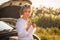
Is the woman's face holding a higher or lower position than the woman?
higher

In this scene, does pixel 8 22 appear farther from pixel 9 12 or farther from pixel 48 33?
pixel 48 33

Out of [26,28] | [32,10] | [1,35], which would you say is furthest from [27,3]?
[1,35]

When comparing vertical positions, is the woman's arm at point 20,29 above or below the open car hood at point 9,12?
below

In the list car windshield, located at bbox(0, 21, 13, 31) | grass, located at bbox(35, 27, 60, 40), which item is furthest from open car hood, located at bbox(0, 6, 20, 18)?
grass, located at bbox(35, 27, 60, 40)

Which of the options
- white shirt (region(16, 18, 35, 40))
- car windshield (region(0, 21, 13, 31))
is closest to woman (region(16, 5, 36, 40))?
white shirt (region(16, 18, 35, 40))

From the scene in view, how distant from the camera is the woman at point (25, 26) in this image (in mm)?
2744

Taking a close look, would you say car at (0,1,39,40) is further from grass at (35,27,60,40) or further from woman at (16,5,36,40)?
grass at (35,27,60,40)

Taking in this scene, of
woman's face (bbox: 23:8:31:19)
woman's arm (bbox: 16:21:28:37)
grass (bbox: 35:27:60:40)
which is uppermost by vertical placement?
woman's face (bbox: 23:8:31:19)

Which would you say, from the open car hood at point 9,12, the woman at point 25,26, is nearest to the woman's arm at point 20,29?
the woman at point 25,26

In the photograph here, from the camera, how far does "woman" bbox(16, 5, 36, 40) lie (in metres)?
2.74

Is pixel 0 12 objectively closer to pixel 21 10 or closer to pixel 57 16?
pixel 21 10

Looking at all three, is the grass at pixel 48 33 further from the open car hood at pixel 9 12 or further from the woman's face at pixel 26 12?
the open car hood at pixel 9 12

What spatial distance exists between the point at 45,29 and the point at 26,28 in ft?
0.81

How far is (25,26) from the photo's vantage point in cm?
276
